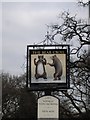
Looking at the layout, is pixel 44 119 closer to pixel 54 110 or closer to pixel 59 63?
pixel 54 110

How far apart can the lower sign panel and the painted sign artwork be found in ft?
3.65

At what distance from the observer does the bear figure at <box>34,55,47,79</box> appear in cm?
1706

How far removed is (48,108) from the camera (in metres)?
15.9

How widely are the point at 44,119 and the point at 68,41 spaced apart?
10052 mm

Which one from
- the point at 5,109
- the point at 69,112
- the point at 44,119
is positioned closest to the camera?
the point at 44,119

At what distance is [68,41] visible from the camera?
2494 centimetres

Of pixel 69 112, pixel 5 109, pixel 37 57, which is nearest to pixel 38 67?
pixel 37 57

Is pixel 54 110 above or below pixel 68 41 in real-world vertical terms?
below

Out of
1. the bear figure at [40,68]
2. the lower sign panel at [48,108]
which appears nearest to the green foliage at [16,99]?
the bear figure at [40,68]

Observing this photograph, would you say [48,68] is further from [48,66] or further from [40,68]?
[40,68]

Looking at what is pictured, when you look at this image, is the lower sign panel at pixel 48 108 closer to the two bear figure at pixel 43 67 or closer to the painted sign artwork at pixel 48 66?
the painted sign artwork at pixel 48 66

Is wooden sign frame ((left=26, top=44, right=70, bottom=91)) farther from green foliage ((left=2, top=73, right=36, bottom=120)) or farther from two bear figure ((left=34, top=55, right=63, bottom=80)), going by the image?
green foliage ((left=2, top=73, right=36, bottom=120))

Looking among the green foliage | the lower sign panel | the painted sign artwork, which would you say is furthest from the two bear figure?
the green foliage

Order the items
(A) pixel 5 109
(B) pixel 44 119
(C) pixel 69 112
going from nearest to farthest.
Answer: (B) pixel 44 119, (C) pixel 69 112, (A) pixel 5 109
